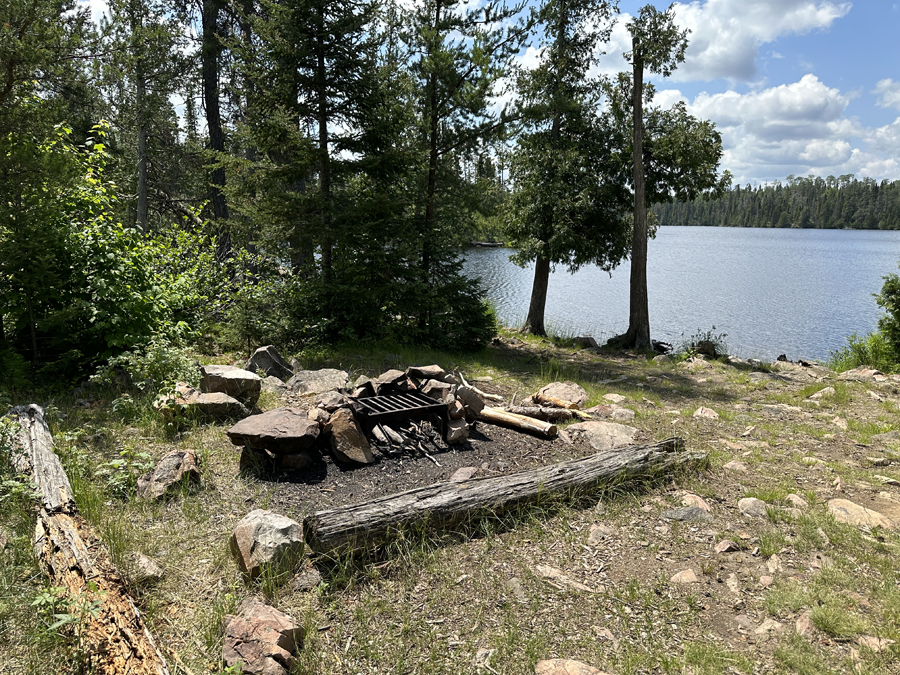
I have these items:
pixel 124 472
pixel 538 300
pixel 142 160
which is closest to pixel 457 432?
pixel 124 472

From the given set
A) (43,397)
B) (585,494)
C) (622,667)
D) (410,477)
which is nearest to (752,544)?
(585,494)

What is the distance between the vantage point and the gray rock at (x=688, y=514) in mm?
4211

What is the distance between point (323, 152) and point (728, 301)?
20.9 meters

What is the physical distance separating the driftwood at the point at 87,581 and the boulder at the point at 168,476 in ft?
1.76

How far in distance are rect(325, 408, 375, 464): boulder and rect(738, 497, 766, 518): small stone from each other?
3.25m

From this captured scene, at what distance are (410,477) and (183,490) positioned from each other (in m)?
1.82

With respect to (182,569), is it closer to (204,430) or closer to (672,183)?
(204,430)

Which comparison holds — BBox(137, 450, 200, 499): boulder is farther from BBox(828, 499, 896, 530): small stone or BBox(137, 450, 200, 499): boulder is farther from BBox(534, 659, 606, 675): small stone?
BBox(828, 499, 896, 530): small stone

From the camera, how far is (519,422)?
5.75 meters

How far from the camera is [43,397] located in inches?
Answer: 226

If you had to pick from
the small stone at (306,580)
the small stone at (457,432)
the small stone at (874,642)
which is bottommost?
the small stone at (874,642)

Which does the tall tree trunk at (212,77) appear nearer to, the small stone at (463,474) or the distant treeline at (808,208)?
the small stone at (463,474)

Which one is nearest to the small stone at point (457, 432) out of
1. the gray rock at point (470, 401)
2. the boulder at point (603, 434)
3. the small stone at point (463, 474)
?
the gray rock at point (470, 401)

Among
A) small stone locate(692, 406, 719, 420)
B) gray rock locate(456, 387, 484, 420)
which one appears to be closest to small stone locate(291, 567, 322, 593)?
gray rock locate(456, 387, 484, 420)
